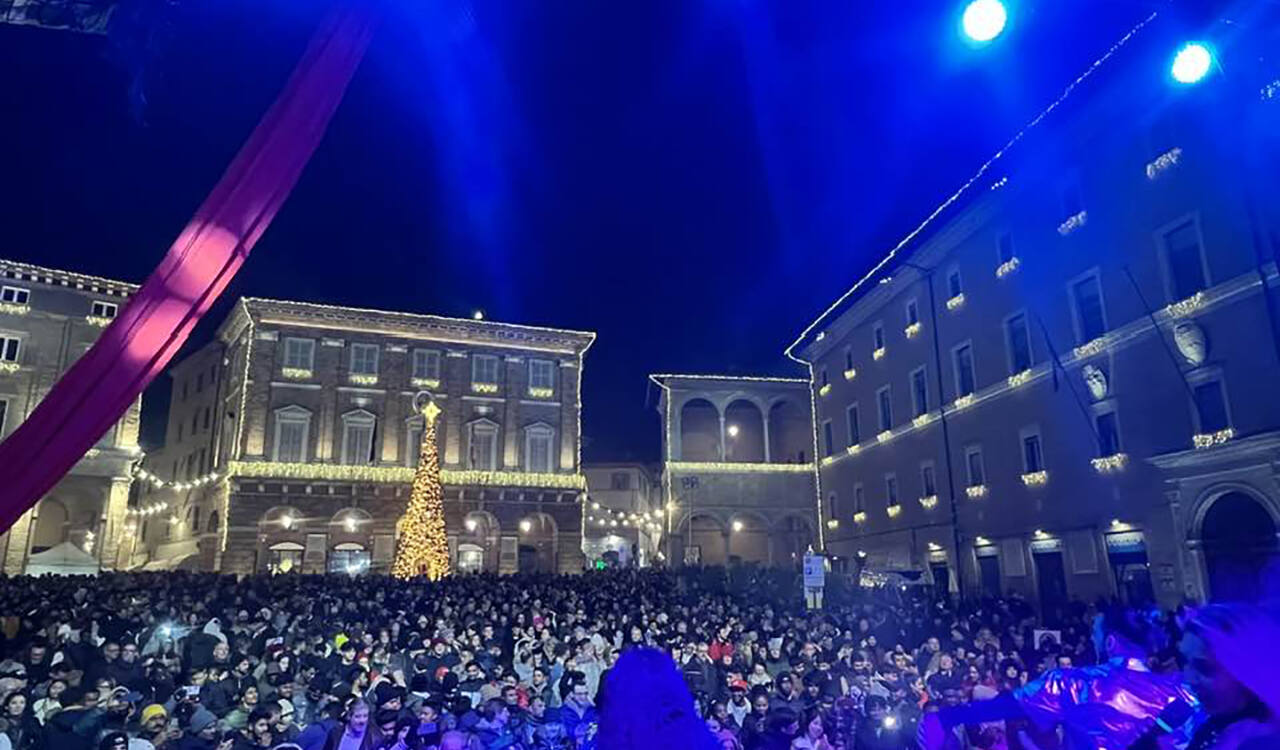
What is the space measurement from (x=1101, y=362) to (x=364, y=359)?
107 ft

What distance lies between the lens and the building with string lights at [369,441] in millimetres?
38281

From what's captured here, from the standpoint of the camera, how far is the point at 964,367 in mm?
28562

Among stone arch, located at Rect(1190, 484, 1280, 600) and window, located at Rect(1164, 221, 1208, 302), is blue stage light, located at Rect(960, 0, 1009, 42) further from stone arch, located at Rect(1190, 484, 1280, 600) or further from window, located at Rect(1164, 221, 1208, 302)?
stone arch, located at Rect(1190, 484, 1280, 600)

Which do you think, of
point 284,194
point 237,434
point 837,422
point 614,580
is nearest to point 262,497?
point 237,434

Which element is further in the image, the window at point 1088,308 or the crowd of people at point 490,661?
the window at point 1088,308

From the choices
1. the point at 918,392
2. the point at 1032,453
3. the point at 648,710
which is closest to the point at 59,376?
the point at 918,392

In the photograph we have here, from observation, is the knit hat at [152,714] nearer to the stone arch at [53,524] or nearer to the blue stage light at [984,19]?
the blue stage light at [984,19]

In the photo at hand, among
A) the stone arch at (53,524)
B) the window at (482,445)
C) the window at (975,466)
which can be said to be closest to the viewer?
the window at (975,466)

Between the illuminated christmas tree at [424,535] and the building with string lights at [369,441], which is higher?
the building with string lights at [369,441]

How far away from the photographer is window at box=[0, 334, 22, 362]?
3588 centimetres

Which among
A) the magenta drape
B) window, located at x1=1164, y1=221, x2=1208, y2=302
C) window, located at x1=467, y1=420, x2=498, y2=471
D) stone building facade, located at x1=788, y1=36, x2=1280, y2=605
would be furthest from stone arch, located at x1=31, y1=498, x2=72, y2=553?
window, located at x1=1164, y1=221, x2=1208, y2=302

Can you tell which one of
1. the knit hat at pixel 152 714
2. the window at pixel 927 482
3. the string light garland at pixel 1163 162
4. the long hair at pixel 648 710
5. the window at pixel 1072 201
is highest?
the window at pixel 1072 201

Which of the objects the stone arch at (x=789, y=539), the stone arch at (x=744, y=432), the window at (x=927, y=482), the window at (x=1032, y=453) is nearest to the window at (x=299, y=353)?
the stone arch at (x=744, y=432)

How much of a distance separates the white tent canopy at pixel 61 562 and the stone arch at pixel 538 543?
19127 millimetres
